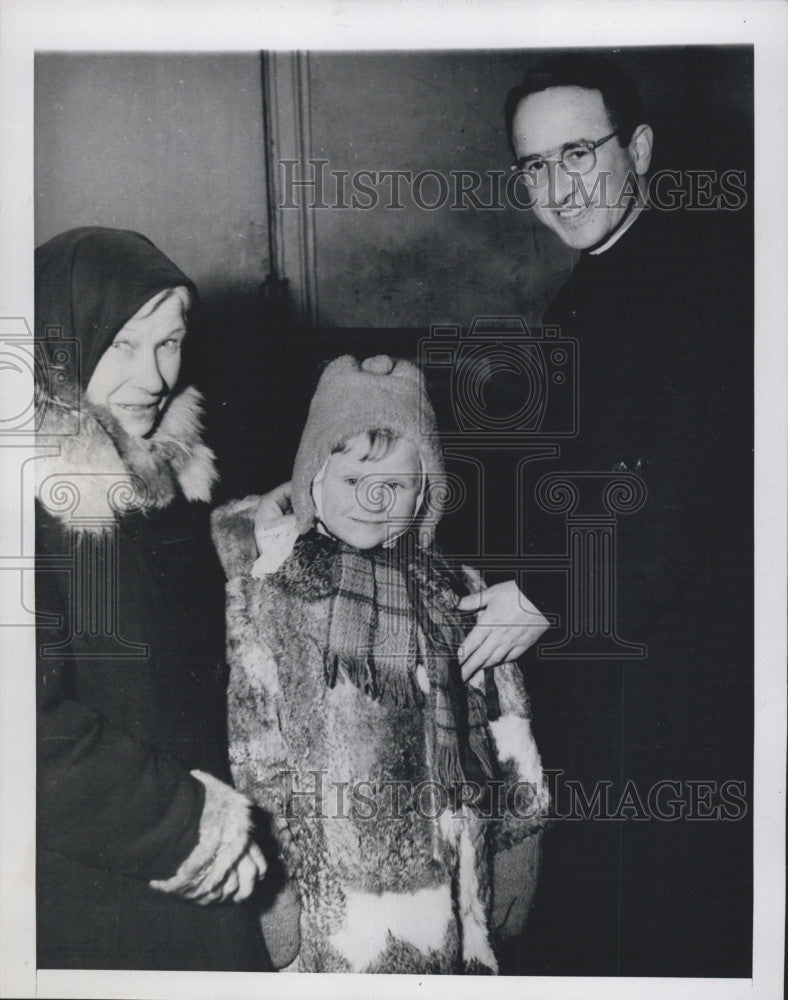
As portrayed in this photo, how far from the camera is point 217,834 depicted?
1520mm

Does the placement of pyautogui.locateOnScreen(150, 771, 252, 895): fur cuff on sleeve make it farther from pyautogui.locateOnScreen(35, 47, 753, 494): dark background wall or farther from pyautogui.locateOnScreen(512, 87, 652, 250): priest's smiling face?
pyautogui.locateOnScreen(512, 87, 652, 250): priest's smiling face

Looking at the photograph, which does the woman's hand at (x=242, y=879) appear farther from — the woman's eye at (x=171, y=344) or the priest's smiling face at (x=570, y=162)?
the priest's smiling face at (x=570, y=162)

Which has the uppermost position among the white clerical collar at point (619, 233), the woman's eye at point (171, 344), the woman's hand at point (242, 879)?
the white clerical collar at point (619, 233)

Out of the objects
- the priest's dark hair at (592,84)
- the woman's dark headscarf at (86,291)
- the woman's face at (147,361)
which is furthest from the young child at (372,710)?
the priest's dark hair at (592,84)

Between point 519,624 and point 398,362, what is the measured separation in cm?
57

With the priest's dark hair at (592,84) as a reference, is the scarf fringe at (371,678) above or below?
below

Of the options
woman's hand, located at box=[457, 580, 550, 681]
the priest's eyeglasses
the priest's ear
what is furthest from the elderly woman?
the priest's ear

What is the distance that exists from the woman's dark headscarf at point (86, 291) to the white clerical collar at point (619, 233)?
805 mm

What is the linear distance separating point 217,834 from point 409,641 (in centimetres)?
54

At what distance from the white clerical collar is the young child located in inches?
17.9

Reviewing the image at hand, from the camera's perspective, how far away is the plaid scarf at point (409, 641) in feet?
4.96

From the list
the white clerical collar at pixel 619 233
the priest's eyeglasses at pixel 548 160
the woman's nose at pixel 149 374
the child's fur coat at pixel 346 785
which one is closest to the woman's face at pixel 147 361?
the woman's nose at pixel 149 374

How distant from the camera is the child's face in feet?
4.99

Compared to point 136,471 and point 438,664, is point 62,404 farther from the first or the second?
point 438,664
